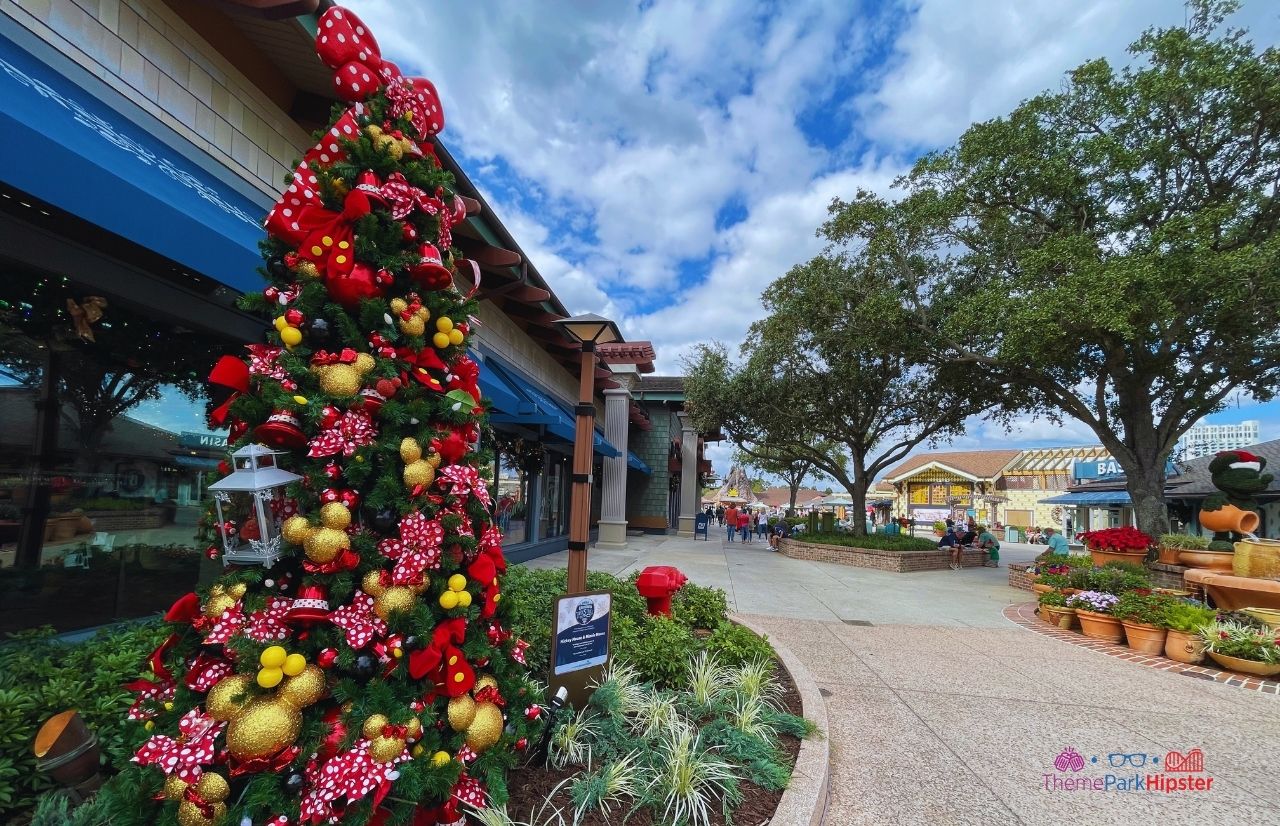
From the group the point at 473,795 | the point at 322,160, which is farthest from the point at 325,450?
the point at 473,795

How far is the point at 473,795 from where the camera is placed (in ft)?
7.97

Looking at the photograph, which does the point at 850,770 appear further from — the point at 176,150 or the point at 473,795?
the point at 176,150

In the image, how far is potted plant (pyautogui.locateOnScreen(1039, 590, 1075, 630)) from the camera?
8266mm

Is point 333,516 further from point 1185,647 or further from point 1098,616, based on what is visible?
point 1098,616

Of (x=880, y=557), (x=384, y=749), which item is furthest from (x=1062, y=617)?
(x=384, y=749)

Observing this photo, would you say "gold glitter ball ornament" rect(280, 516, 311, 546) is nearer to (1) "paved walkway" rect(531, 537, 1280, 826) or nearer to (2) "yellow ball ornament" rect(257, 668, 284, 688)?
(2) "yellow ball ornament" rect(257, 668, 284, 688)

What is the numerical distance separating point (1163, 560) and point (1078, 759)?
9.76m

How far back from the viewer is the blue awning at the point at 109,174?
2.62 metres

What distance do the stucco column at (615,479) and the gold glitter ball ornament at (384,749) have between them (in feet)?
47.3

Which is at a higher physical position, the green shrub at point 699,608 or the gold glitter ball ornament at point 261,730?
the gold glitter ball ornament at point 261,730
